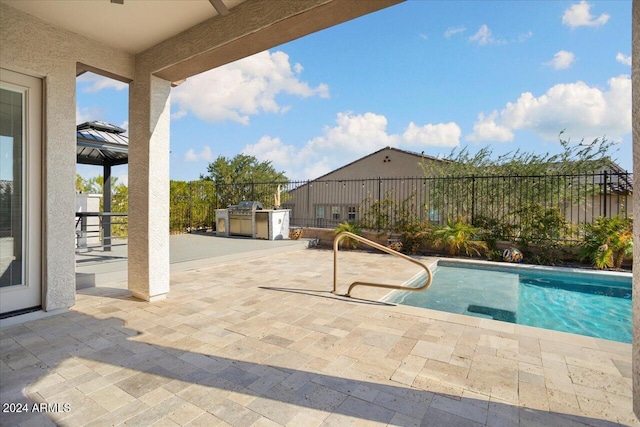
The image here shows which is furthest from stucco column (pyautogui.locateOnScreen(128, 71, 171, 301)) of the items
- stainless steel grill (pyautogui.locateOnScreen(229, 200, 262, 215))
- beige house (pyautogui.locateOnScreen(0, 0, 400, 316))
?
stainless steel grill (pyautogui.locateOnScreen(229, 200, 262, 215))

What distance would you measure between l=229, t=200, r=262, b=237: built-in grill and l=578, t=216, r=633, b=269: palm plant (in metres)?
9.95

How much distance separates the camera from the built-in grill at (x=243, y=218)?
11633 millimetres

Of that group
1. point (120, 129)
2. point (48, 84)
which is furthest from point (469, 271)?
point (120, 129)

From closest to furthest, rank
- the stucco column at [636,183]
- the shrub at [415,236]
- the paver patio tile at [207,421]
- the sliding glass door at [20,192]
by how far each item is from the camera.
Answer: the stucco column at [636,183], the paver patio tile at [207,421], the sliding glass door at [20,192], the shrub at [415,236]

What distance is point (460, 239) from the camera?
8.44 metres

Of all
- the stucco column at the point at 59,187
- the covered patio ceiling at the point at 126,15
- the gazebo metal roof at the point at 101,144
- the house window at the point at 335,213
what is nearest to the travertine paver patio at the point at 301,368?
the stucco column at the point at 59,187

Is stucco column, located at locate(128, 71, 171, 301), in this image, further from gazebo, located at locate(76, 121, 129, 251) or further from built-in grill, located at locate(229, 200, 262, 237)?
built-in grill, located at locate(229, 200, 262, 237)

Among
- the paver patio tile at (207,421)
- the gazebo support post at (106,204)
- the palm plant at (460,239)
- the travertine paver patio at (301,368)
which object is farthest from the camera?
the palm plant at (460,239)

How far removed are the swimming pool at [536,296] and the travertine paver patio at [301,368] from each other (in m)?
1.64

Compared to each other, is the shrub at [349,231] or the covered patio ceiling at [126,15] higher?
the covered patio ceiling at [126,15]

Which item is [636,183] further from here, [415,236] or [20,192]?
[415,236]

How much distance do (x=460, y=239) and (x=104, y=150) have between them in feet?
29.8

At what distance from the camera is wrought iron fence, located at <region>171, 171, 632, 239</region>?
827 centimetres

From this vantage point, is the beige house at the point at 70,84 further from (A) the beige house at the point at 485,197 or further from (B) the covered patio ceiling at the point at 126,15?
(A) the beige house at the point at 485,197
